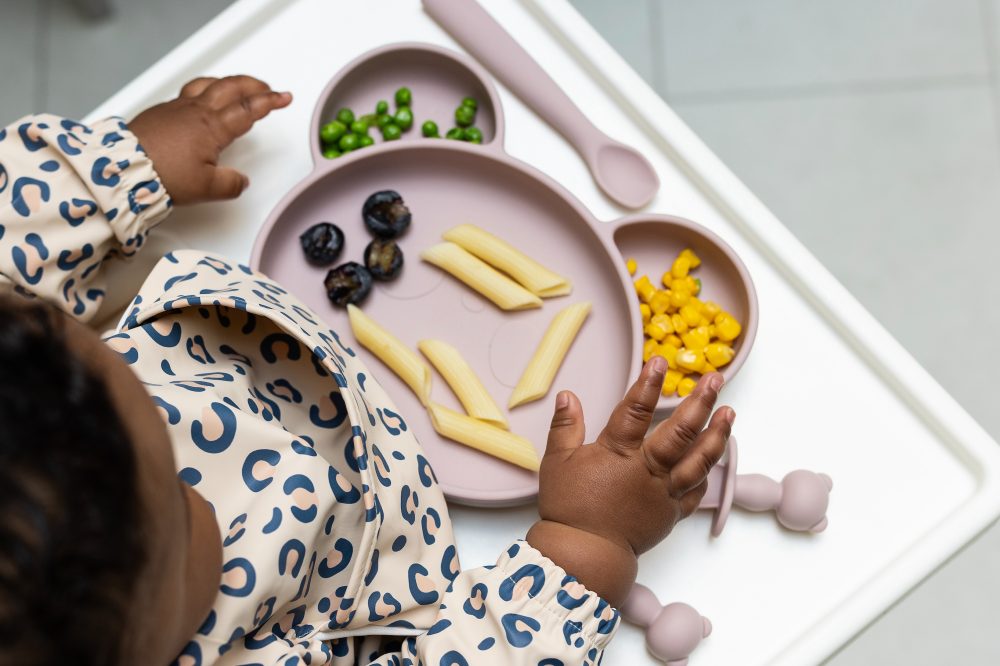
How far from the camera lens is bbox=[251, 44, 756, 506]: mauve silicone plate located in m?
0.59

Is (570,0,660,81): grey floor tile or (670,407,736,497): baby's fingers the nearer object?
(670,407,736,497): baby's fingers

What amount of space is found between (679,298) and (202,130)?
0.35 meters

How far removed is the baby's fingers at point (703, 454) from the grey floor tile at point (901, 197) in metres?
0.72

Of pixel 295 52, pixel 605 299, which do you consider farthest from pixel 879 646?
pixel 295 52

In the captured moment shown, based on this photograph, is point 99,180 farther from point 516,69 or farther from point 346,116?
point 516,69

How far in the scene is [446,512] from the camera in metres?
0.55

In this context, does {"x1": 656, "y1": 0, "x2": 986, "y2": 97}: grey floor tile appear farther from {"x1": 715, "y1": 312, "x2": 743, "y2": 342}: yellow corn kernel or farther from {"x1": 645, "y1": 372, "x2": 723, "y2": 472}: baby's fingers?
{"x1": 645, "y1": 372, "x2": 723, "y2": 472}: baby's fingers

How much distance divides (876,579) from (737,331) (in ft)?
0.60

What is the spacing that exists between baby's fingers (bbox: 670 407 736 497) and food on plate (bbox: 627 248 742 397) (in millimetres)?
69

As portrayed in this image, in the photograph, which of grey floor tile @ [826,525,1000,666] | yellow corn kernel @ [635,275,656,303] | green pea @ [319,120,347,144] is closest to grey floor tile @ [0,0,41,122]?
green pea @ [319,120,347,144]

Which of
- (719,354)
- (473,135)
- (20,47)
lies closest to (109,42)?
(20,47)

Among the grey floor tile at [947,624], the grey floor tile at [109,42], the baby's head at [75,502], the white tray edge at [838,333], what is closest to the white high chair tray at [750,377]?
the white tray edge at [838,333]

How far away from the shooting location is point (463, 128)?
2.14 feet

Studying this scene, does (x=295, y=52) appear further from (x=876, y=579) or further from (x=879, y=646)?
(x=879, y=646)
